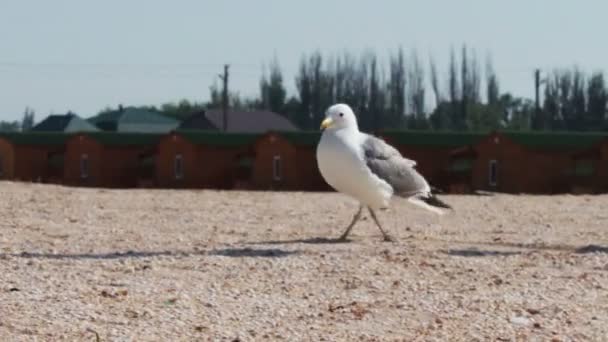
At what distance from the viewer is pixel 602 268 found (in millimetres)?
11805

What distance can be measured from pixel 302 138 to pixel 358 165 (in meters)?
27.4

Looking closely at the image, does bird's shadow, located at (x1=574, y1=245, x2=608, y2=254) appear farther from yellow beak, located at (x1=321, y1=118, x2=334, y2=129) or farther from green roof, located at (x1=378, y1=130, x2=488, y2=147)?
green roof, located at (x1=378, y1=130, x2=488, y2=147)

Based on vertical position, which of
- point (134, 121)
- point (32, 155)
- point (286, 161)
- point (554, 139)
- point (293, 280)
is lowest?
point (293, 280)

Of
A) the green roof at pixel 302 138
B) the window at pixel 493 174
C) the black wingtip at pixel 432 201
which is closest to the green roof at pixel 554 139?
the window at pixel 493 174

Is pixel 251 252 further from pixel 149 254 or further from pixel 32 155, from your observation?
pixel 32 155

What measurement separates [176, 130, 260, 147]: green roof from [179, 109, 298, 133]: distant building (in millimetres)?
29454

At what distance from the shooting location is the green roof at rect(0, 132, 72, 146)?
46.5m

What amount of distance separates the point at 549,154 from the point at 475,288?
92.9 ft

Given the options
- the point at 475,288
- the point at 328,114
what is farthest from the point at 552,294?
the point at 328,114

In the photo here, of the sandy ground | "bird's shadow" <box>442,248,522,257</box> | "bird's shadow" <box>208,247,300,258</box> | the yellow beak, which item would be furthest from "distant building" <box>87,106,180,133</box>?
"bird's shadow" <box>208,247,300,258</box>

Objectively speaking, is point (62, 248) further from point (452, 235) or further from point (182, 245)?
point (452, 235)

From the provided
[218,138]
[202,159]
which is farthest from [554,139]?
[202,159]

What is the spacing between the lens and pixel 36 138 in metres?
47.1

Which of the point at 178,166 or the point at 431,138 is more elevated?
the point at 431,138
